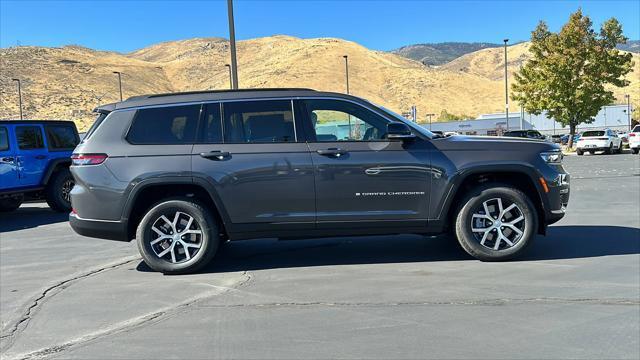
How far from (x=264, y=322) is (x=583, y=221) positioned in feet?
20.1

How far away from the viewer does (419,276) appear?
5.47 m

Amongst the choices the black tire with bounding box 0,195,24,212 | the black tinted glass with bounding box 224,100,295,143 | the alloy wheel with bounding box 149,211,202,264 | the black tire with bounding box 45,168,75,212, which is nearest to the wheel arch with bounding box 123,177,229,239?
the alloy wheel with bounding box 149,211,202,264

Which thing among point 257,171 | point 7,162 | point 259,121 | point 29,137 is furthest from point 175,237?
point 29,137

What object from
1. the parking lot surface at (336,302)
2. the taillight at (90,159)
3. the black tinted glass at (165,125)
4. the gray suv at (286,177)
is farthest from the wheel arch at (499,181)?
the taillight at (90,159)

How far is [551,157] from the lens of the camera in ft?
19.3

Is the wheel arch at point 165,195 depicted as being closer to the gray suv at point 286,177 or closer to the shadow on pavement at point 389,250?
the gray suv at point 286,177

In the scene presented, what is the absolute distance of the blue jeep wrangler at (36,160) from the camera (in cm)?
1064

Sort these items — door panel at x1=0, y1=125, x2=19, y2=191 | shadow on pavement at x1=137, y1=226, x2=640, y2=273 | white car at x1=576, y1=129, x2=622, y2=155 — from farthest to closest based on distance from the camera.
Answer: white car at x1=576, y1=129, x2=622, y2=155
door panel at x1=0, y1=125, x2=19, y2=191
shadow on pavement at x1=137, y1=226, x2=640, y2=273

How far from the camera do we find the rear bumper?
5.71 meters

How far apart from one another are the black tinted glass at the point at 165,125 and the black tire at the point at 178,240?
66 centimetres

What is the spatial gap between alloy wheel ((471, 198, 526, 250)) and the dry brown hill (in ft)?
239

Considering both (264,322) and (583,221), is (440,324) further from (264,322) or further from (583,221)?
(583,221)

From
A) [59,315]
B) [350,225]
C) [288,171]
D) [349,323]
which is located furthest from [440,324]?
[59,315]

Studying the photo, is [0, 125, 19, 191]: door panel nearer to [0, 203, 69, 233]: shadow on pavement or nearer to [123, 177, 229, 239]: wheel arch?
[0, 203, 69, 233]: shadow on pavement
